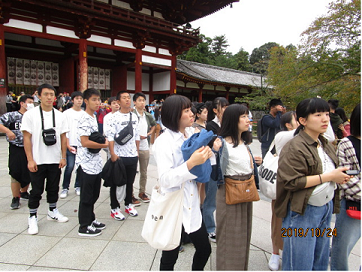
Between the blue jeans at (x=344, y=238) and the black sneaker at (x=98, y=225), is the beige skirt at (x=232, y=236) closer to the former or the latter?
the blue jeans at (x=344, y=238)

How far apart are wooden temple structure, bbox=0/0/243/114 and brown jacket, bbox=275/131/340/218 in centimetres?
1073

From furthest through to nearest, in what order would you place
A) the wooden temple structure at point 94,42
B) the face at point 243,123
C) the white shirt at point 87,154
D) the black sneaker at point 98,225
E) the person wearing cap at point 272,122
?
the wooden temple structure at point 94,42
the person wearing cap at point 272,122
the black sneaker at point 98,225
the white shirt at point 87,154
the face at point 243,123

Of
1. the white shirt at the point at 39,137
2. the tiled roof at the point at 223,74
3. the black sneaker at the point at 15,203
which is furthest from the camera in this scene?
the tiled roof at the point at 223,74

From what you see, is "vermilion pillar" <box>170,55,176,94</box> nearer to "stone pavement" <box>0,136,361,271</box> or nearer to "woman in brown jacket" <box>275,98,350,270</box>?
"stone pavement" <box>0,136,361,271</box>

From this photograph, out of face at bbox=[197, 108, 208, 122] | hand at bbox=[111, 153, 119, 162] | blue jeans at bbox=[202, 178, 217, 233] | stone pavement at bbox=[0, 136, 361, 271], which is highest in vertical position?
face at bbox=[197, 108, 208, 122]

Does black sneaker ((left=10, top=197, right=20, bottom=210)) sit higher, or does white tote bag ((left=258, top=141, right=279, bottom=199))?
white tote bag ((left=258, top=141, right=279, bottom=199))

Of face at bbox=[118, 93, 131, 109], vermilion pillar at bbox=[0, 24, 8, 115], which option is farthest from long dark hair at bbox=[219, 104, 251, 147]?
vermilion pillar at bbox=[0, 24, 8, 115]

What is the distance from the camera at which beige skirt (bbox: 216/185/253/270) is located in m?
1.82

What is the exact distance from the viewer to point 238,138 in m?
1.95

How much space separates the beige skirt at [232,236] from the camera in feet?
5.98

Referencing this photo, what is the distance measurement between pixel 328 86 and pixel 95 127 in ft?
36.6

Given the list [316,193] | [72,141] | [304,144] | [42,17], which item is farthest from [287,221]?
[42,17]

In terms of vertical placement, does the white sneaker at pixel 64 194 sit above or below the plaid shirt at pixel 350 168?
below

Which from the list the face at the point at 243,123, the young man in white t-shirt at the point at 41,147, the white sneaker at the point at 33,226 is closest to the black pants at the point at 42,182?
the young man in white t-shirt at the point at 41,147
